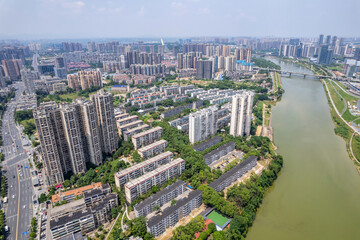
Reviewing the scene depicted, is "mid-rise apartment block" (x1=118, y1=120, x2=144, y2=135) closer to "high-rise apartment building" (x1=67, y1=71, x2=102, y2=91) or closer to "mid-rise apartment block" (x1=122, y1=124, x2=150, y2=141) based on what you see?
"mid-rise apartment block" (x1=122, y1=124, x2=150, y2=141)

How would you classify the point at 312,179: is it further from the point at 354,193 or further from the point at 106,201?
the point at 106,201

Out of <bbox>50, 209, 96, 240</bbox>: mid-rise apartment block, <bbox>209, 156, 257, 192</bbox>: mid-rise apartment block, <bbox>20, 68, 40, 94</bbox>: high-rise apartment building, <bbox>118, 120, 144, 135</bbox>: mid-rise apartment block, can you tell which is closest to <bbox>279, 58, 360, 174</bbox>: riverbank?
<bbox>209, 156, 257, 192</bbox>: mid-rise apartment block

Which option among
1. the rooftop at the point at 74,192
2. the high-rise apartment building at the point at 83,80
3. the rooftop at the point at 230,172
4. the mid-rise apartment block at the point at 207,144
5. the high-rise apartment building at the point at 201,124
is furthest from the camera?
the high-rise apartment building at the point at 83,80

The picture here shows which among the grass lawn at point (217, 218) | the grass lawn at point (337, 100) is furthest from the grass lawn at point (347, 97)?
the grass lawn at point (217, 218)

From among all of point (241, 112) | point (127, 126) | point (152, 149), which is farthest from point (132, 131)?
point (241, 112)

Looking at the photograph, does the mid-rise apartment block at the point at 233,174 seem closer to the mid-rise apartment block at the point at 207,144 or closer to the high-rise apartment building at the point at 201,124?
the mid-rise apartment block at the point at 207,144
